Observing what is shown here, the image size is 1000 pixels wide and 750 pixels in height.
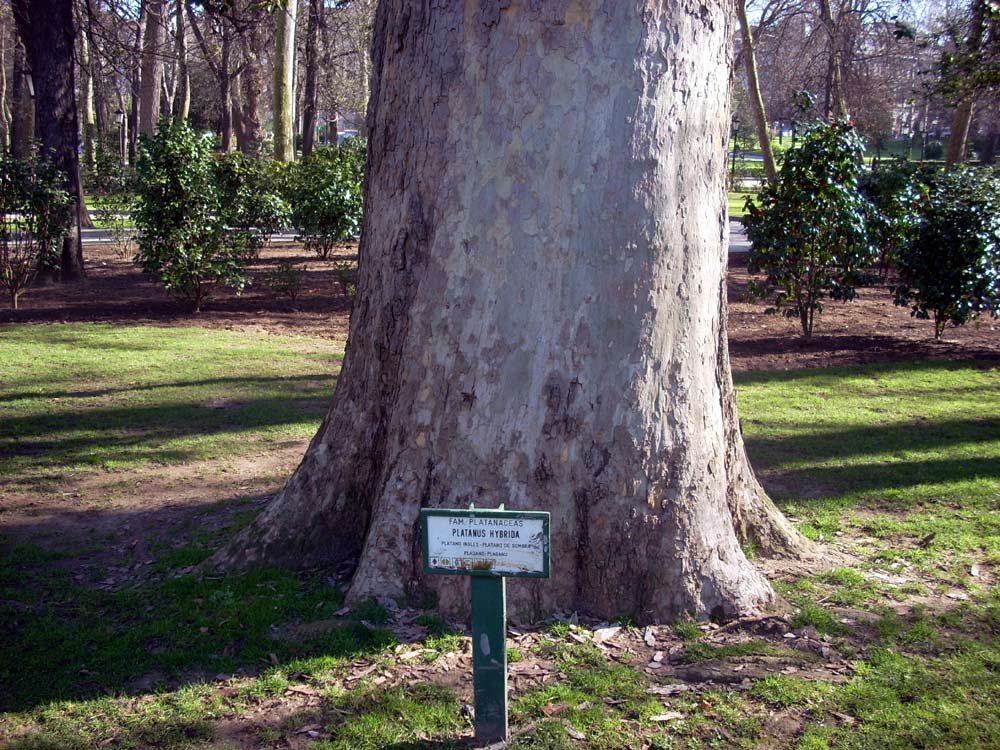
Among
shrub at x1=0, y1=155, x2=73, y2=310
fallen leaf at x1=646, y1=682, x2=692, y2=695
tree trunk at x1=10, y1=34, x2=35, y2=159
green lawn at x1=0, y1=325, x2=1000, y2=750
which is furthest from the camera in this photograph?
tree trunk at x1=10, y1=34, x2=35, y2=159

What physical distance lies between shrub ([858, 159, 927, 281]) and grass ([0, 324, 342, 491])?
684cm

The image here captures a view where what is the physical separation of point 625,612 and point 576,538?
40 centimetres

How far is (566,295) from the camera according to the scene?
13.4ft

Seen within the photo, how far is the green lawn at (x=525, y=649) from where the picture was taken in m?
3.50

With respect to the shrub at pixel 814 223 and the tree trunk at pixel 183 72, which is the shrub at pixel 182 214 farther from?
the tree trunk at pixel 183 72

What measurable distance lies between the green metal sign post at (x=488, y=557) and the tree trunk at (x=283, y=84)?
59.7 ft

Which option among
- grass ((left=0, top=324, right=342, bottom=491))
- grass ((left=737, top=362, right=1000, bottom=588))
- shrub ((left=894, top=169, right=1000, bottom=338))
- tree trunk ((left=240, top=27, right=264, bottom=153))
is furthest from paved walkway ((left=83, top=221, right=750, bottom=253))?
grass ((left=737, top=362, right=1000, bottom=588))

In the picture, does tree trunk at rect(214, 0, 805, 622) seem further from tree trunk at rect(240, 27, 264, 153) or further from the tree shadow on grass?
tree trunk at rect(240, 27, 264, 153)

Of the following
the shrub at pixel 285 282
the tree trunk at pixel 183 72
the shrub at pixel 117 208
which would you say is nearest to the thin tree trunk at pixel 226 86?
the tree trunk at pixel 183 72

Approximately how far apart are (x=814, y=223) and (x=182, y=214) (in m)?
7.74

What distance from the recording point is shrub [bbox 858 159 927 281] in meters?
11.7

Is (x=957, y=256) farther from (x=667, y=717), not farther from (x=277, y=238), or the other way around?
(x=277, y=238)

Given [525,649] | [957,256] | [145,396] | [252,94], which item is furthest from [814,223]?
[252,94]

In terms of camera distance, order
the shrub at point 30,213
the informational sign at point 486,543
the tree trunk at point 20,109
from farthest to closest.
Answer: the tree trunk at point 20,109, the shrub at point 30,213, the informational sign at point 486,543
